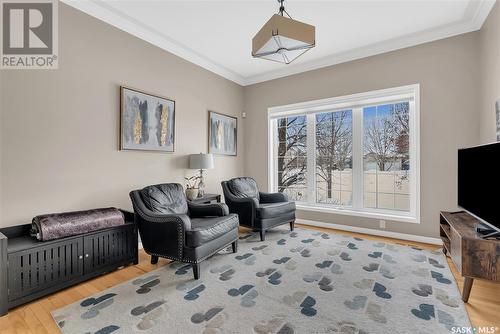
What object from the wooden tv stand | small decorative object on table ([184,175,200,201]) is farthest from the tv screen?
small decorative object on table ([184,175,200,201])

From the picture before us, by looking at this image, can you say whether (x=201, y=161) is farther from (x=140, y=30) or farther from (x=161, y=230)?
(x=140, y=30)

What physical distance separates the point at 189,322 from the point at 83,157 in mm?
2082

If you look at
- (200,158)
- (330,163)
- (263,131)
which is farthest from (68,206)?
(330,163)

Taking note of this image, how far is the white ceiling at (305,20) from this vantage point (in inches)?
106

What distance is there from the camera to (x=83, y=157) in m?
2.64

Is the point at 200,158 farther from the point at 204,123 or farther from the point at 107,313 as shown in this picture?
the point at 107,313

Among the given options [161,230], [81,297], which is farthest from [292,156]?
[81,297]

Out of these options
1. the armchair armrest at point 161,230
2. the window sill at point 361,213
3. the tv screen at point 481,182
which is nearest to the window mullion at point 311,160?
the window sill at point 361,213

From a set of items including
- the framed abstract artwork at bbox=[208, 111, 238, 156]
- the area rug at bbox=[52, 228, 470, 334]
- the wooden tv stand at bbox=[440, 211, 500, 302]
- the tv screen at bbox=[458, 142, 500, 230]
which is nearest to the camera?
the area rug at bbox=[52, 228, 470, 334]

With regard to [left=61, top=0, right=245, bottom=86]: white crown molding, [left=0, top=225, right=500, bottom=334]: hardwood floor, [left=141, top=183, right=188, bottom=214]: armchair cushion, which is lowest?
[left=0, top=225, right=500, bottom=334]: hardwood floor

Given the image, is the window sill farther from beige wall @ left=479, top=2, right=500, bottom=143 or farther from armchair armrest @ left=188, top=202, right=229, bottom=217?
armchair armrest @ left=188, top=202, right=229, bottom=217

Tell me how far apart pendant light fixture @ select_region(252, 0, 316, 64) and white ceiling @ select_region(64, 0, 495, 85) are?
1.63 feet

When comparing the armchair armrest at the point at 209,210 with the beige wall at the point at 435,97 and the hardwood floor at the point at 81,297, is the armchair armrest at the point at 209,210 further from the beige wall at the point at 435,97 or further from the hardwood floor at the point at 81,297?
the beige wall at the point at 435,97

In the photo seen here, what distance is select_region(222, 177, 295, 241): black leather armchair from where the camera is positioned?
346 cm
